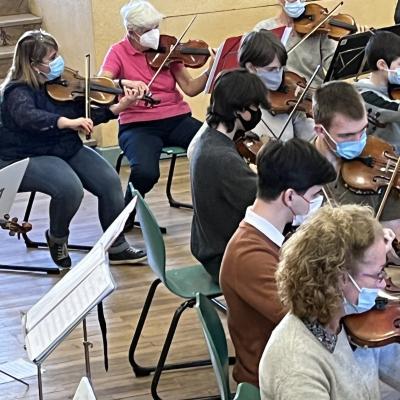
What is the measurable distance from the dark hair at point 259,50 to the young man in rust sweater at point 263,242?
60.6 inches

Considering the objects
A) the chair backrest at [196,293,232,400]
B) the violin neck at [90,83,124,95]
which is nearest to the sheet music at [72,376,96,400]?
the chair backrest at [196,293,232,400]

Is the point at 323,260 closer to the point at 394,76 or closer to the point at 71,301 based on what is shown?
the point at 71,301

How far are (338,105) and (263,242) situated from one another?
94 centimetres

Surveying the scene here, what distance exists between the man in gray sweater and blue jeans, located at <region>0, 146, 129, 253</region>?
120cm

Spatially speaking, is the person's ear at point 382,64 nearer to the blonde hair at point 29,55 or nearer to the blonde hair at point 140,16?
the blonde hair at point 140,16

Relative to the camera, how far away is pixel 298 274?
6.57ft

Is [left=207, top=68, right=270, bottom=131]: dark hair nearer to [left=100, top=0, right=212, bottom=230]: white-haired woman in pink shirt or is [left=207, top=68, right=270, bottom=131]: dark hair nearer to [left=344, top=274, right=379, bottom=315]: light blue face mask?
[left=344, top=274, right=379, bottom=315]: light blue face mask

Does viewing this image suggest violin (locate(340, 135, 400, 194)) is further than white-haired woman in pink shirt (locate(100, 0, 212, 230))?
No

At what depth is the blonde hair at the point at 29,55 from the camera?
4.30 m

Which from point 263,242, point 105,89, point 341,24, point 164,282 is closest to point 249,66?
point 105,89

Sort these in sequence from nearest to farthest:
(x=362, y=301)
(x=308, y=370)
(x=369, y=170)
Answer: (x=308, y=370) → (x=362, y=301) → (x=369, y=170)

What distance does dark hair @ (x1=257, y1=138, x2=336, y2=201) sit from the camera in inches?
99.5

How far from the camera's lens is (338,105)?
3.27m

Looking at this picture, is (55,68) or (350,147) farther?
(55,68)
